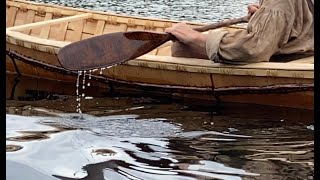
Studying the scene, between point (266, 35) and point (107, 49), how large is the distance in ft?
4.64

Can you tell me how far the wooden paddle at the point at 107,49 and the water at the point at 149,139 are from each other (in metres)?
0.45

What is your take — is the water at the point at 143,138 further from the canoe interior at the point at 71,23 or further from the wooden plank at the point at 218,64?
the canoe interior at the point at 71,23

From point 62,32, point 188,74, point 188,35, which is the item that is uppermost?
point 188,35

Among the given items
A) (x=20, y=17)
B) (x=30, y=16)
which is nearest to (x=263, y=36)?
(x=30, y=16)

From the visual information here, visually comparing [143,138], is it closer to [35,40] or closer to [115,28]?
[35,40]

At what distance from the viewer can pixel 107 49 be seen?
6250 mm

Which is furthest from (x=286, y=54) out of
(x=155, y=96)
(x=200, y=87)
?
(x=155, y=96)

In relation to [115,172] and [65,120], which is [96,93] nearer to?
[65,120]

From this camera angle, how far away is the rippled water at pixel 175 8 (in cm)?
1717

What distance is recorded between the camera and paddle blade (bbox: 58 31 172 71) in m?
6.22

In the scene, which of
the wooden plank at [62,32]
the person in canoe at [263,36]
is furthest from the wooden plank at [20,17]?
the person in canoe at [263,36]

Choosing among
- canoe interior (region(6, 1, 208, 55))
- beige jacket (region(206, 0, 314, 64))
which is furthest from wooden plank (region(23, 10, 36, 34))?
beige jacket (region(206, 0, 314, 64))

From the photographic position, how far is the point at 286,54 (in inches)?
248

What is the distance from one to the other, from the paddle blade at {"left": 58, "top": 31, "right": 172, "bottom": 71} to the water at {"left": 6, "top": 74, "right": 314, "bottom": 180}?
1.46 feet
